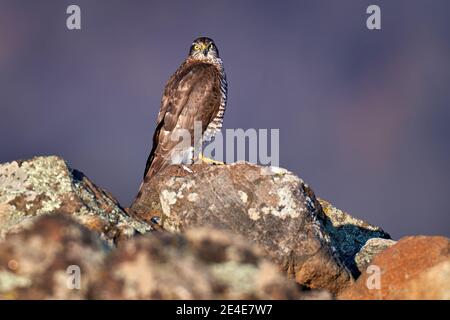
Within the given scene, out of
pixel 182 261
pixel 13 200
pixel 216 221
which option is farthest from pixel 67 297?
pixel 216 221

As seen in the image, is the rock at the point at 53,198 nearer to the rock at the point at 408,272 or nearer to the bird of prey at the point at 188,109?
the rock at the point at 408,272

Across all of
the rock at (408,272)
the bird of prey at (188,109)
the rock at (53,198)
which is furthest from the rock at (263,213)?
the bird of prey at (188,109)

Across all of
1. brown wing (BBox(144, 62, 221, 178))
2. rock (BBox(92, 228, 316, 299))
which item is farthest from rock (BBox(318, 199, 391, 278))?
rock (BBox(92, 228, 316, 299))

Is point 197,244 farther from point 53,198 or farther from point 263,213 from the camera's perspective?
point 263,213

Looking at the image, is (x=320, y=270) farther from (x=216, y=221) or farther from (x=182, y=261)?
(x=182, y=261)

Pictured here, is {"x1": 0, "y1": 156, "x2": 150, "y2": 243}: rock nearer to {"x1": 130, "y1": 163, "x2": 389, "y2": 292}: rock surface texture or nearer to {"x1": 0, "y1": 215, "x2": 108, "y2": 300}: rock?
{"x1": 130, "y1": 163, "x2": 389, "y2": 292}: rock surface texture
